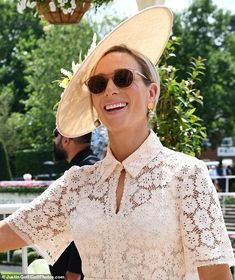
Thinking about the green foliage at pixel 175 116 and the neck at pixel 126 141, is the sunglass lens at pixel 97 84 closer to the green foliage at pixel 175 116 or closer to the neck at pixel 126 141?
the neck at pixel 126 141

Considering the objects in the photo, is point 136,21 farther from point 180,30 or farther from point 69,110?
point 180,30

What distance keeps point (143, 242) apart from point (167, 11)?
2.61 ft

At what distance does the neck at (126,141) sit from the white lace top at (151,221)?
0.02 meters

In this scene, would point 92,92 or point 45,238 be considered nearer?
point 92,92

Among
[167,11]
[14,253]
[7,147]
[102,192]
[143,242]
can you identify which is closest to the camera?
[143,242]

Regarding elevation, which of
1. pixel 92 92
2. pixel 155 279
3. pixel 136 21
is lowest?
pixel 155 279

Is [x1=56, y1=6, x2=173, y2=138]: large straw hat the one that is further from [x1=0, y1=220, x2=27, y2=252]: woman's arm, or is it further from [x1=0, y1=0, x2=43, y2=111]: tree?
[x1=0, y1=0, x2=43, y2=111]: tree

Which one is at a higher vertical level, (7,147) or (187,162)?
(187,162)

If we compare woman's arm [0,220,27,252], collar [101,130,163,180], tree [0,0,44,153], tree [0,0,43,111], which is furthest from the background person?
tree [0,0,43,111]

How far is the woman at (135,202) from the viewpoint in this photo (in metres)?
2.04

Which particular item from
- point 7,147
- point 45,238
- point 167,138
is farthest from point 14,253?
point 7,147

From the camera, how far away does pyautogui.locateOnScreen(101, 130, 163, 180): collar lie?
2170 millimetres

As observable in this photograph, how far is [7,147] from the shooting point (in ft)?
131

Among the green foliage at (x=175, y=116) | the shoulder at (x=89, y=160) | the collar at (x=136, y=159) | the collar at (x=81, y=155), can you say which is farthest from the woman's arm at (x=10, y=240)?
the green foliage at (x=175, y=116)
